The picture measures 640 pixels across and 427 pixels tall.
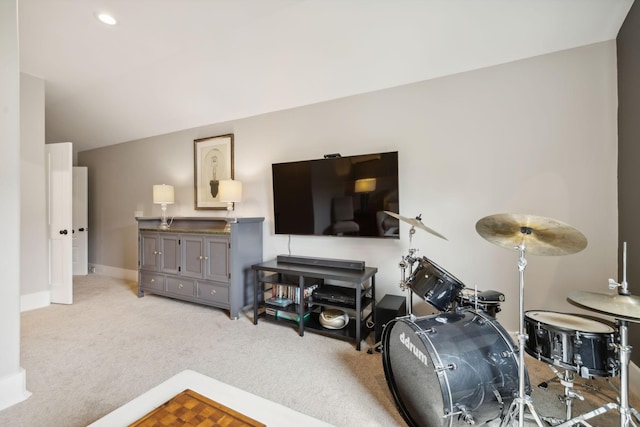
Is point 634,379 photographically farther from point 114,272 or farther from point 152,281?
point 114,272

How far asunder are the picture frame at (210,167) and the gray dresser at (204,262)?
37 cm

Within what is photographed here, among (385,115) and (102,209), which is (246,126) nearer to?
(385,115)

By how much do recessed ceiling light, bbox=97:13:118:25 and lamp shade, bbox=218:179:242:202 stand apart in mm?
1679

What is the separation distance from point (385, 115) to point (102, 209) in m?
5.18

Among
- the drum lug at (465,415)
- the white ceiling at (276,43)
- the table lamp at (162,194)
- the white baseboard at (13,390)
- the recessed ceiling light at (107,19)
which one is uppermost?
the recessed ceiling light at (107,19)

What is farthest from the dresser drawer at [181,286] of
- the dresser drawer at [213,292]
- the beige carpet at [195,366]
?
the beige carpet at [195,366]

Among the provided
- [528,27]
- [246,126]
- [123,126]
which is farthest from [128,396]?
[123,126]

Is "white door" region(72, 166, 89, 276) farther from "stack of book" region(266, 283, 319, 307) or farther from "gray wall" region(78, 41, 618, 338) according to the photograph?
"stack of book" region(266, 283, 319, 307)

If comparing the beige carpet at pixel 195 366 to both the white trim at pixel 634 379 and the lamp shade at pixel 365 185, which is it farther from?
the lamp shade at pixel 365 185

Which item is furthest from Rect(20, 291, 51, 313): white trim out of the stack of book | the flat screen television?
the flat screen television

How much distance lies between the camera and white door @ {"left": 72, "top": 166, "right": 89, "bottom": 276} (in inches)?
191

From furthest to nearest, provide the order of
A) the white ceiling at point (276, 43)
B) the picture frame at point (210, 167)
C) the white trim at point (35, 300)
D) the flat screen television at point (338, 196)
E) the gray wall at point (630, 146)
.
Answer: the picture frame at point (210, 167), the white trim at point (35, 300), the flat screen television at point (338, 196), the white ceiling at point (276, 43), the gray wall at point (630, 146)

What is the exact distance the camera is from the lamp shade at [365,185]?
8.38 ft

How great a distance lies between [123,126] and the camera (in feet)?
13.8
